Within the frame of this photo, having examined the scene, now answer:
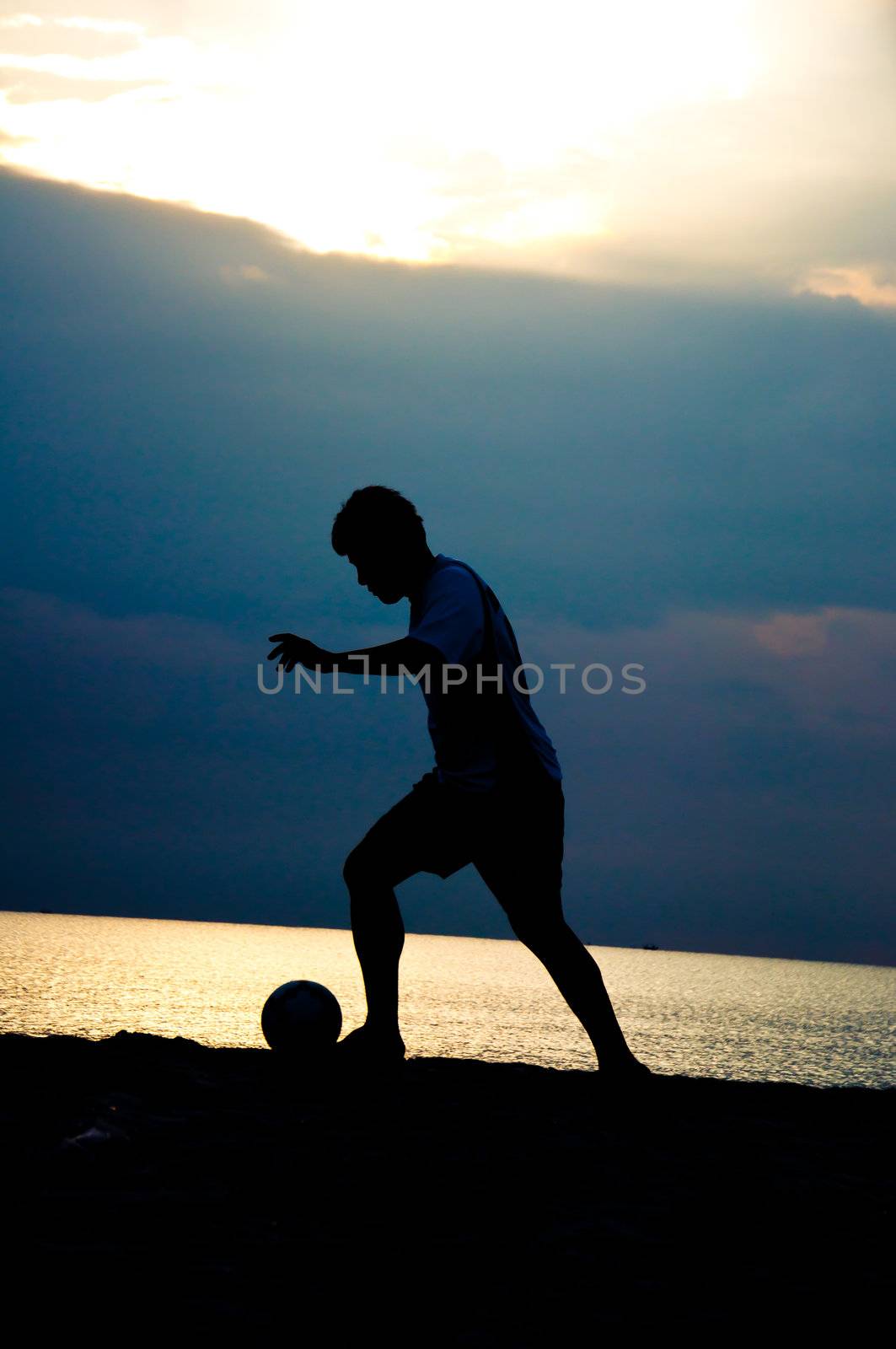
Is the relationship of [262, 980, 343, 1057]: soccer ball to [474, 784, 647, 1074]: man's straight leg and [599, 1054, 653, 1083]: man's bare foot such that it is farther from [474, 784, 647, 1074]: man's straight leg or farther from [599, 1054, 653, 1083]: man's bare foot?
[599, 1054, 653, 1083]: man's bare foot

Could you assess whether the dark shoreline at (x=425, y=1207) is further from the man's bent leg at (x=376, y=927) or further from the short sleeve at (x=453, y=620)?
the short sleeve at (x=453, y=620)

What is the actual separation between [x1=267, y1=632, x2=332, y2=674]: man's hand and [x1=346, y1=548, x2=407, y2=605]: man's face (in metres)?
0.59

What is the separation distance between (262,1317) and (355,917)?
292 cm

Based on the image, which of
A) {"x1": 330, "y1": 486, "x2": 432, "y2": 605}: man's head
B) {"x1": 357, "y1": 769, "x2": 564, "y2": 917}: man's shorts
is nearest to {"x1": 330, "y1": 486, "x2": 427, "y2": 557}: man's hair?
{"x1": 330, "y1": 486, "x2": 432, "y2": 605}: man's head

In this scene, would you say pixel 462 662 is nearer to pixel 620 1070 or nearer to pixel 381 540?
pixel 381 540

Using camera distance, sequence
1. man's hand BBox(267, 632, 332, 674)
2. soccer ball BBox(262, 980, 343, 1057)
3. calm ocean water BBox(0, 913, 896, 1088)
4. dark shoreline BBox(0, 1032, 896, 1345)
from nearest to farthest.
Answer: dark shoreline BBox(0, 1032, 896, 1345), man's hand BBox(267, 632, 332, 674), soccer ball BBox(262, 980, 343, 1057), calm ocean water BBox(0, 913, 896, 1088)

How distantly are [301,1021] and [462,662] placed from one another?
2.39 meters

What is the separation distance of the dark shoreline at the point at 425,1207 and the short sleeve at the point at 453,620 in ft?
6.31

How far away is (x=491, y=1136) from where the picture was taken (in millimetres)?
4438

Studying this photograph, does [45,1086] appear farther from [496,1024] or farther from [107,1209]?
[496,1024]

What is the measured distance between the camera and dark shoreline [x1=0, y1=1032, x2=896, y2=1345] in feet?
8.61

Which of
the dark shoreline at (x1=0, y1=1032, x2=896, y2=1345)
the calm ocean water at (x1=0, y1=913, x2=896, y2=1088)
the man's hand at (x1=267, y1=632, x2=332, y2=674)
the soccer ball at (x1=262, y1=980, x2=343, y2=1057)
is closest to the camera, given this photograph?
the dark shoreline at (x1=0, y1=1032, x2=896, y2=1345)

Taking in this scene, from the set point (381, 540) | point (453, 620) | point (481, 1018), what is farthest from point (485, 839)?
point (481, 1018)

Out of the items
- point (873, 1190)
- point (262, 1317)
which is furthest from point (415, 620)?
point (262, 1317)
